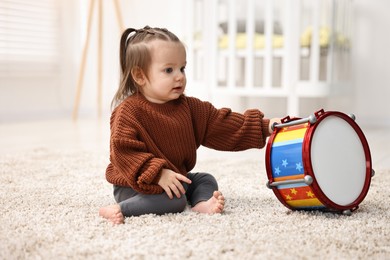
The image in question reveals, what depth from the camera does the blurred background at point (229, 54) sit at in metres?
2.74

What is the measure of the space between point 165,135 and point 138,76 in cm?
14

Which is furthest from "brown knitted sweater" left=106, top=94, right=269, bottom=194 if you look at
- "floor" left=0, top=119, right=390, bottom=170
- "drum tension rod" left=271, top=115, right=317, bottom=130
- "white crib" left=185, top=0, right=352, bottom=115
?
"white crib" left=185, top=0, right=352, bottom=115

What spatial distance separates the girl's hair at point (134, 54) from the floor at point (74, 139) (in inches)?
29.0

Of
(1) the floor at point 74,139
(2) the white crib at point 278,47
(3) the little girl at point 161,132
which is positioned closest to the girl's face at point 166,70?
(3) the little girl at point 161,132

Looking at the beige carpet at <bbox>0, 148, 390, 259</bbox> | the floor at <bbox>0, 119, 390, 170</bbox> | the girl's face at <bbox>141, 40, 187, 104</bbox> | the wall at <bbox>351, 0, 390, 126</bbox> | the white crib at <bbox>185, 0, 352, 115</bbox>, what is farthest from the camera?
the wall at <bbox>351, 0, 390, 126</bbox>

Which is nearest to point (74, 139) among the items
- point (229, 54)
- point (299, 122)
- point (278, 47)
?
point (229, 54)

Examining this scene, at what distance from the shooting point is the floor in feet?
6.35

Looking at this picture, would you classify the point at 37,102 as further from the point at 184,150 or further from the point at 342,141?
the point at 342,141

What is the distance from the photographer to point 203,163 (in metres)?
1.69

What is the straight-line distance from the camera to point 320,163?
3.19ft

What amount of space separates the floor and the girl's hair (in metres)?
0.74

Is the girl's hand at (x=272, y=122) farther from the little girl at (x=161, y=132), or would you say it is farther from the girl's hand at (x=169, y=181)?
the girl's hand at (x=169, y=181)

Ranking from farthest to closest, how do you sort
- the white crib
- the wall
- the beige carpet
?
the wall → the white crib → the beige carpet

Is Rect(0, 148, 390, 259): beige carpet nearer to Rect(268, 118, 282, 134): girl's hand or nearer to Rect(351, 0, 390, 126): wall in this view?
Rect(268, 118, 282, 134): girl's hand
